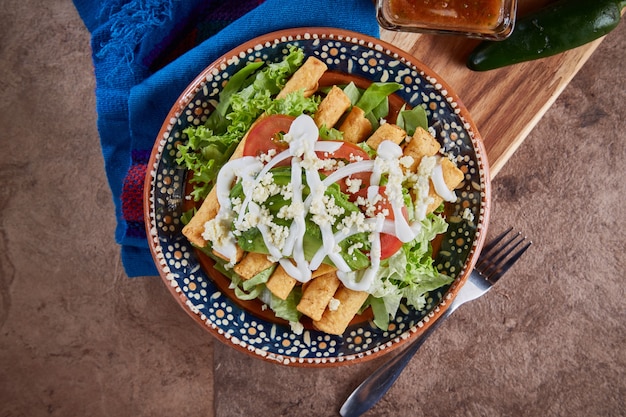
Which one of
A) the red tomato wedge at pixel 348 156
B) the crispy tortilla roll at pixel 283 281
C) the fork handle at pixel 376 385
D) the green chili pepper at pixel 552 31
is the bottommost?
the fork handle at pixel 376 385

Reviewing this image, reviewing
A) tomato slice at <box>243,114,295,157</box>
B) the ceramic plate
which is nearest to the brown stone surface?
the ceramic plate

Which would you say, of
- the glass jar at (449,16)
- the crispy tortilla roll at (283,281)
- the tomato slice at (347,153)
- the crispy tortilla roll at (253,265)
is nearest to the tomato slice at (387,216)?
the tomato slice at (347,153)

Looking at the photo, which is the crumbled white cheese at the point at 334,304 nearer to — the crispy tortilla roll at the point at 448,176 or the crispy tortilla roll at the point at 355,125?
the crispy tortilla roll at the point at 448,176

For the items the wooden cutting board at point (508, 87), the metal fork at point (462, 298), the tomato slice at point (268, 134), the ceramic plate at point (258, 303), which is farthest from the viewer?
the metal fork at point (462, 298)

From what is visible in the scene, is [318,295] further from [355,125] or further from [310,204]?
[355,125]

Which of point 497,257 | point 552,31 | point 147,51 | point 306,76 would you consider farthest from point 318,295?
point 552,31

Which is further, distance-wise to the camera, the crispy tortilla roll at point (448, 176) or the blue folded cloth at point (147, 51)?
the blue folded cloth at point (147, 51)

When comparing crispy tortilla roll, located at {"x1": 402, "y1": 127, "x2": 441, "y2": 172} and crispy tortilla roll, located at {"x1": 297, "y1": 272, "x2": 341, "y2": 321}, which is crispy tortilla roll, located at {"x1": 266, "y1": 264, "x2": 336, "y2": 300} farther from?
crispy tortilla roll, located at {"x1": 402, "y1": 127, "x2": 441, "y2": 172}
